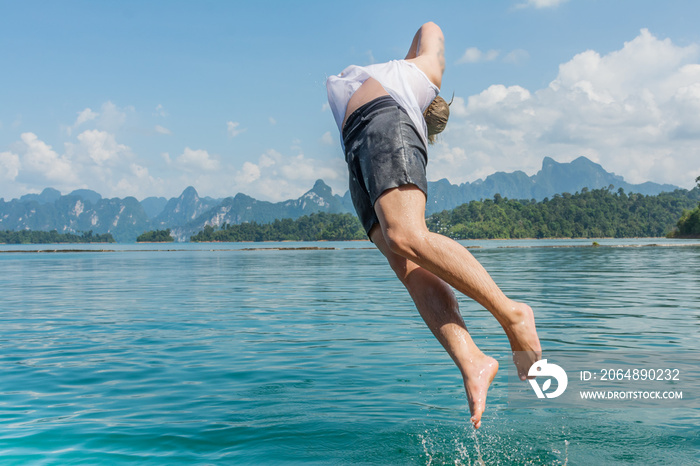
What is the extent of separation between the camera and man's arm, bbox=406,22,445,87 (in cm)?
330

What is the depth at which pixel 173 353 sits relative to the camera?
742cm

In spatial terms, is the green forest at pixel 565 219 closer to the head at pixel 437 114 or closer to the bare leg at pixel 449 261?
the head at pixel 437 114

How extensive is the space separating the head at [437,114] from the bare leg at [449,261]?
0.97m

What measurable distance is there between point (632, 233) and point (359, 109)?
193151mm

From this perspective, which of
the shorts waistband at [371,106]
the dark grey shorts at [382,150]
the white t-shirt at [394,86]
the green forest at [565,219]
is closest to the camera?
the dark grey shorts at [382,150]

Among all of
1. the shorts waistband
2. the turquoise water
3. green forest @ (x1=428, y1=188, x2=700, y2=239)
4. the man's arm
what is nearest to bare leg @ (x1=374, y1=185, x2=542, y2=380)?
the shorts waistband

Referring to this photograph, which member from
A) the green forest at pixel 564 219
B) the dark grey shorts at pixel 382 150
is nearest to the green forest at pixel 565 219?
the green forest at pixel 564 219

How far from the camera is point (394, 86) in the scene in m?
3.06

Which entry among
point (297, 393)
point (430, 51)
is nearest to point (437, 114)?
point (430, 51)

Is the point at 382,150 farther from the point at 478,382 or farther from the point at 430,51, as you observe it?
the point at 478,382

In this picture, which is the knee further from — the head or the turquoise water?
the turquoise water

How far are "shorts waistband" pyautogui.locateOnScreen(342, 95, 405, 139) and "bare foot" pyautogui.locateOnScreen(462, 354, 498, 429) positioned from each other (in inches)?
51.7

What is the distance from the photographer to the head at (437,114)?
11.7 feet

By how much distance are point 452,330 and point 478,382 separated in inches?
11.2
